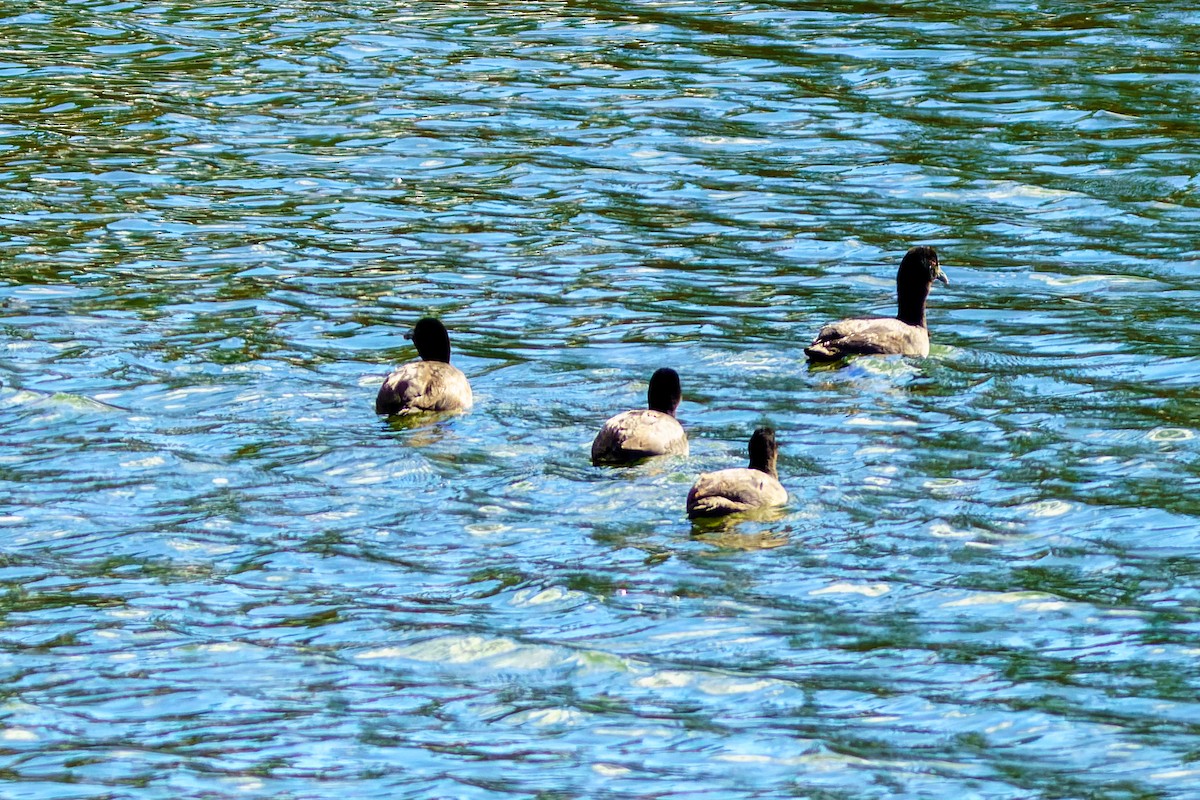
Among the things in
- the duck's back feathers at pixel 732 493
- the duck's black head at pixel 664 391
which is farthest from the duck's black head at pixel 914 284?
the duck's back feathers at pixel 732 493

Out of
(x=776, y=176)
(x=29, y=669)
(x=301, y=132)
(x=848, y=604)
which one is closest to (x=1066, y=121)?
(x=776, y=176)

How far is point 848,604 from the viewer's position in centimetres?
1198

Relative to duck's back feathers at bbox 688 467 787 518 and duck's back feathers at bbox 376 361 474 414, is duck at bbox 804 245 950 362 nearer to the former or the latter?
duck's back feathers at bbox 376 361 474 414

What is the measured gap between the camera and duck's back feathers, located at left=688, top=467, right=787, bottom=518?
13352 millimetres

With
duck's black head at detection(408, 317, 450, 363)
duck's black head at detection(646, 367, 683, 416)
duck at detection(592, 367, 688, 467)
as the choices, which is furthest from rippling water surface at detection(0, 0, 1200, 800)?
duck's black head at detection(408, 317, 450, 363)

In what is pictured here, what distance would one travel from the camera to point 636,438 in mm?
14492

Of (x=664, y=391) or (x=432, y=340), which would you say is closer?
(x=664, y=391)

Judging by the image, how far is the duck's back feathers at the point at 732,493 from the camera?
526 inches

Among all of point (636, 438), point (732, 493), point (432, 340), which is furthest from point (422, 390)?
point (732, 493)

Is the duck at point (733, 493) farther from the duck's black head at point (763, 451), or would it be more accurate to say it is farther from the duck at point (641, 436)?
the duck at point (641, 436)

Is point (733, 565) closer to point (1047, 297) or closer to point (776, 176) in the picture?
point (1047, 297)

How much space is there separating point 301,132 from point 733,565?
48.4 ft

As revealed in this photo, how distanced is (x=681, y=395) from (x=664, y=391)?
1.29 m

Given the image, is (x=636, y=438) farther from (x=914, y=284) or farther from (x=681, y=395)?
(x=914, y=284)
